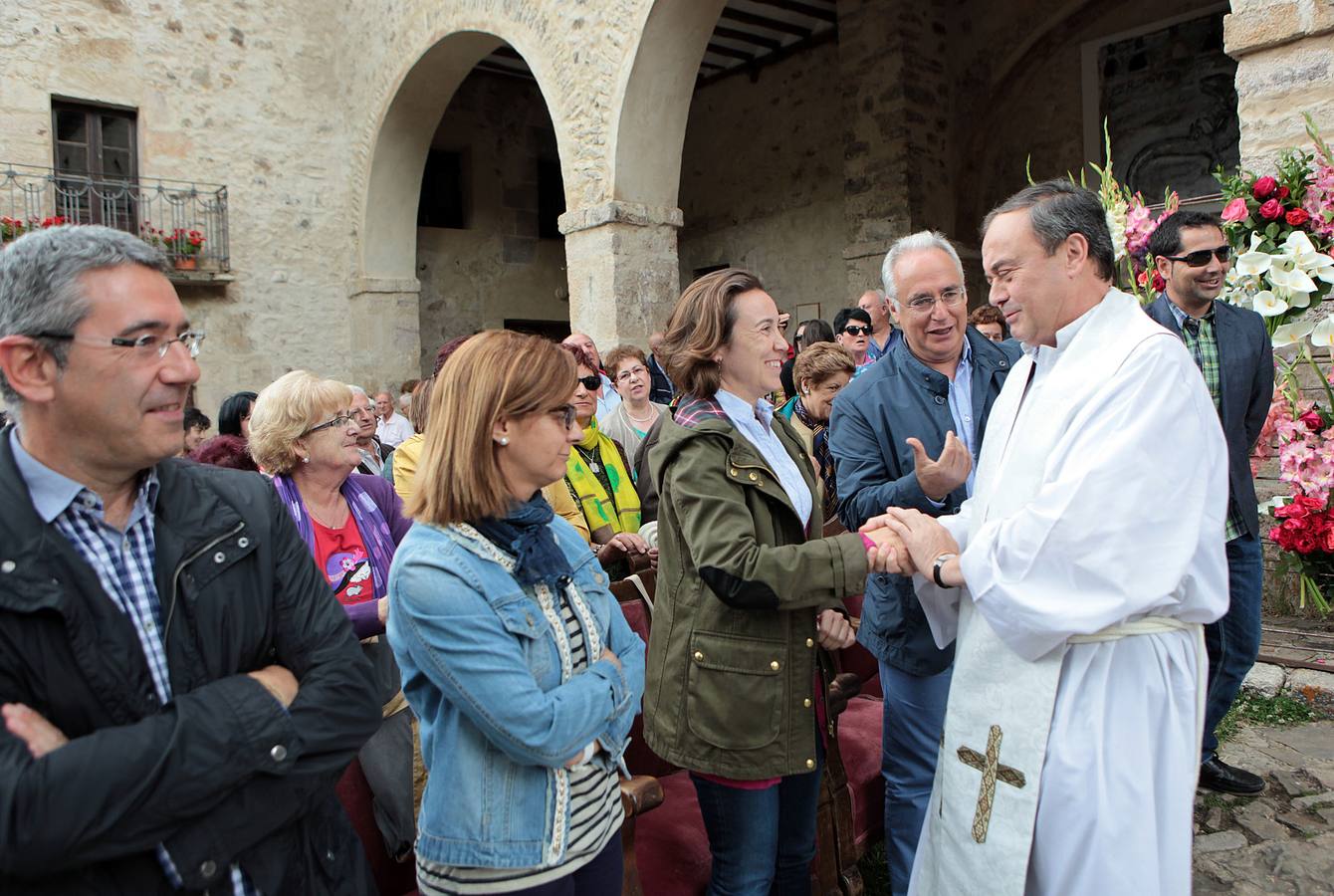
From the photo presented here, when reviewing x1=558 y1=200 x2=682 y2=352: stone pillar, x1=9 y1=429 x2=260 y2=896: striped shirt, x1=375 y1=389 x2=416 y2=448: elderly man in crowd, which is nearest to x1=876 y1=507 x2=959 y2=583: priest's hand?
x1=9 y1=429 x2=260 y2=896: striped shirt

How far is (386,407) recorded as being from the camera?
389 inches

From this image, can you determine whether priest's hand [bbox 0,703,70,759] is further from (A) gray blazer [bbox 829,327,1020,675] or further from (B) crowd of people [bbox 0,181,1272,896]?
(A) gray blazer [bbox 829,327,1020,675]

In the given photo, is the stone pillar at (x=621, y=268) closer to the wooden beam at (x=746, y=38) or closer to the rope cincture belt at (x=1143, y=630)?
the wooden beam at (x=746, y=38)

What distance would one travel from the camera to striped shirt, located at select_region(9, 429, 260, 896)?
4.33 ft

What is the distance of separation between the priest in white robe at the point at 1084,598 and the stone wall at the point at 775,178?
1015cm

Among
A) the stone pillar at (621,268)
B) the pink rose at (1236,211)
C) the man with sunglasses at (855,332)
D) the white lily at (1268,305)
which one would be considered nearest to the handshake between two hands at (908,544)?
the white lily at (1268,305)

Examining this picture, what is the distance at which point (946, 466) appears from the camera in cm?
225

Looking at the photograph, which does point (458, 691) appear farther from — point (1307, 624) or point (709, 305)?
point (1307, 624)

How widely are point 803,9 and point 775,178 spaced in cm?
228

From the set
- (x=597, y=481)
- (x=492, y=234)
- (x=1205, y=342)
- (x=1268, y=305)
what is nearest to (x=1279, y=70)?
(x=1268, y=305)

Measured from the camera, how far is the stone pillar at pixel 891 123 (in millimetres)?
9961

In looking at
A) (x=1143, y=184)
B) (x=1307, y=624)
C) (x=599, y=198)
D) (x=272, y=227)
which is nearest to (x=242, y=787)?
(x=1307, y=624)

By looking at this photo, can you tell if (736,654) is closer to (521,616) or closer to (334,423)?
(521,616)

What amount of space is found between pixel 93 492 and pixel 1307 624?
530 cm
